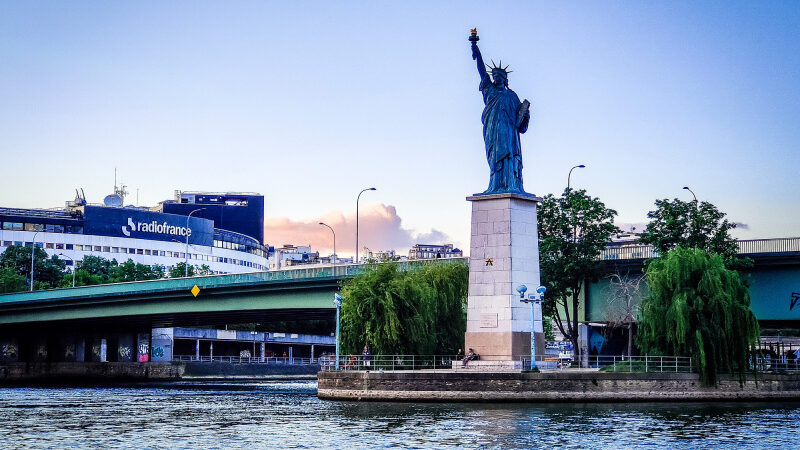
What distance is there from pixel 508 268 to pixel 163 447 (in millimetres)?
26673

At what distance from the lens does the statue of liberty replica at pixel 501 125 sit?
6438 cm

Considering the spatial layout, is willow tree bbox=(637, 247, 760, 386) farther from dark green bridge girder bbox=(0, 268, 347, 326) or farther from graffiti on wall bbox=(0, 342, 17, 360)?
graffiti on wall bbox=(0, 342, 17, 360)

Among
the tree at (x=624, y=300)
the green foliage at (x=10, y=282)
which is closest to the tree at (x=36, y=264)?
the green foliage at (x=10, y=282)

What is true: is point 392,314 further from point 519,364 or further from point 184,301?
point 184,301

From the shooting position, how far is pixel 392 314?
69188mm

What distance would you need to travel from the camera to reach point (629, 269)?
258 ft

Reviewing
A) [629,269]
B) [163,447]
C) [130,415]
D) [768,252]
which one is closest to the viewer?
[163,447]

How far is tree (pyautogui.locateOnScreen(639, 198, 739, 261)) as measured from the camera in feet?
252

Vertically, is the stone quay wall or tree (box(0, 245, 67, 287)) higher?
tree (box(0, 245, 67, 287))

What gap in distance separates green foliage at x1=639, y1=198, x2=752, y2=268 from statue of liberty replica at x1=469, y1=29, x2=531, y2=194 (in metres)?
16.6

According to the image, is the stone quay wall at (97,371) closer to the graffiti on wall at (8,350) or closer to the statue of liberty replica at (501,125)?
the graffiti on wall at (8,350)

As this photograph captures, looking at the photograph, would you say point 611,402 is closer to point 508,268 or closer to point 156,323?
point 508,268

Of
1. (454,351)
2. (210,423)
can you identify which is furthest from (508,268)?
(210,423)

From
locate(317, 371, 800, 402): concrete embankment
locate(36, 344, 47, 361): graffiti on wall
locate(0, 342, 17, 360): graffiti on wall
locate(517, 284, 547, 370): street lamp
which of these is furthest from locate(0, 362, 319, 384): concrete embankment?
locate(517, 284, 547, 370): street lamp
